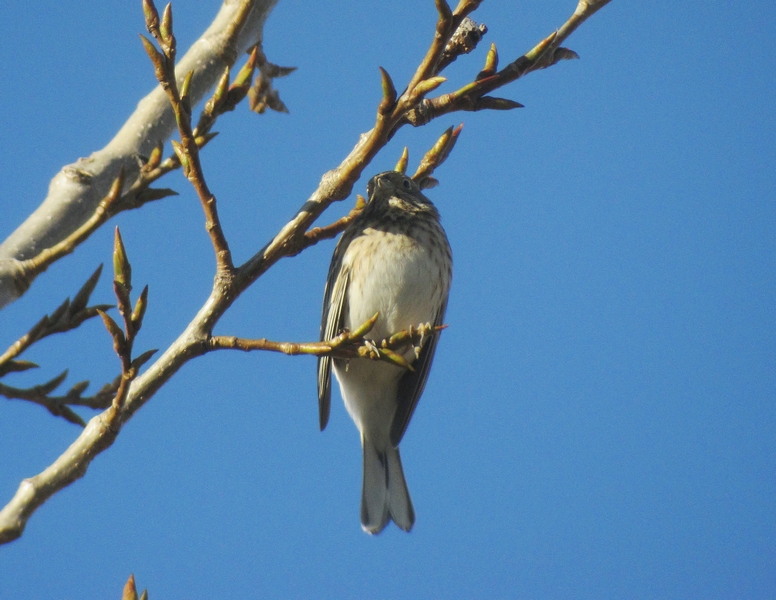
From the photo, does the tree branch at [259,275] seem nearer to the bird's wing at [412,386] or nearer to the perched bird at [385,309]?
the perched bird at [385,309]

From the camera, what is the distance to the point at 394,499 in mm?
5145

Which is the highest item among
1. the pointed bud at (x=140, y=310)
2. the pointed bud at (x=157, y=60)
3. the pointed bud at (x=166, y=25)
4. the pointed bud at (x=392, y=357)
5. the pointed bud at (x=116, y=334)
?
the pointed bud at (x=166, y=25)

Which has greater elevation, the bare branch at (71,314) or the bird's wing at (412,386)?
the bird's wing at (412,386)

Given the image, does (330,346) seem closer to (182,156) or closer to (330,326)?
(182,156)

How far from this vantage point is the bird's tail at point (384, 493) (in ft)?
16.6

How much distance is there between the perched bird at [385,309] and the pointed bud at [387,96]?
6.97 feet

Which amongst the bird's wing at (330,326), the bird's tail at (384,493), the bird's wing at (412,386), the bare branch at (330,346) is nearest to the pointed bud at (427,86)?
the bare branch at (330,346)

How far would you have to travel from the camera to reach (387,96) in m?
2.35

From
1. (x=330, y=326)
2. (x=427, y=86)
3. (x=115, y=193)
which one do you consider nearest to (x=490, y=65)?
(x=427, y=86)

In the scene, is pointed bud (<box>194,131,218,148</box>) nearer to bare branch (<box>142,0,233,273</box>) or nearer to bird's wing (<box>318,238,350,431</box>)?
bare branch (<box>142,0,233,273</box>)

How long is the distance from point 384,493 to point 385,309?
1.19m

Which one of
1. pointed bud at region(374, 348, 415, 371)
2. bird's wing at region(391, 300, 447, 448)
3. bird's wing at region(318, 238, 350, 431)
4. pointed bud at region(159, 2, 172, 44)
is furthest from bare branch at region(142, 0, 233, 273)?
bird's wing at region(391, 300, 447, 448)

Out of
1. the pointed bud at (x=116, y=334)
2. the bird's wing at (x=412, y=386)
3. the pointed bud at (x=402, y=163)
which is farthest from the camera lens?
the bird's wing at (x=412, y=386)

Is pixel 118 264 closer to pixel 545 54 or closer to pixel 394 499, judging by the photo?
pixel 545 54
